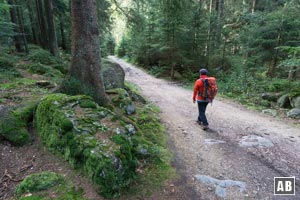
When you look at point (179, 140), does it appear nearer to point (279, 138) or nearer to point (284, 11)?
point (279, 138)

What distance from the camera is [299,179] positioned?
376 centimetres

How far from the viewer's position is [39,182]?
3.12 m

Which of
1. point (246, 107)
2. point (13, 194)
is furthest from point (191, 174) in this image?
point (246, 107)

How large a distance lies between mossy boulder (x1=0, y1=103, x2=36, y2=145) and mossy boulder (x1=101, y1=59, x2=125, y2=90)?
11.4 feet

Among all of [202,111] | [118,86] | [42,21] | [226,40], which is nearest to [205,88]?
[202,111]

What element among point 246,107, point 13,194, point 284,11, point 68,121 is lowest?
point 246,107

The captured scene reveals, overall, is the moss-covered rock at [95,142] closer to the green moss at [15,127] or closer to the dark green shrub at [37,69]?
the green moss at [15,127]

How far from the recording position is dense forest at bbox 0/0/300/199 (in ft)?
11.6

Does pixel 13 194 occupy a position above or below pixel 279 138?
above

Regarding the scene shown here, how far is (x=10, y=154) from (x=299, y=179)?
590 cm

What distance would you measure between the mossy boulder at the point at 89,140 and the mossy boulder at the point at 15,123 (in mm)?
319

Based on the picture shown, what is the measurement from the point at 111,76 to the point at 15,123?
14.7 feet

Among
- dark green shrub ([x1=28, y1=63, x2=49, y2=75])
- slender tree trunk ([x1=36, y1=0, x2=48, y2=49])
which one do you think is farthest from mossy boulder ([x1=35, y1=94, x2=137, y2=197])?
slender tree trunk ([x1=36, y1=0, x2=48, y2=49])

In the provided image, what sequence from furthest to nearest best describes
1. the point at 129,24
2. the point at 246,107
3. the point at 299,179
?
the point at 246,107 < the point at 129,24 < the point at 299,179
